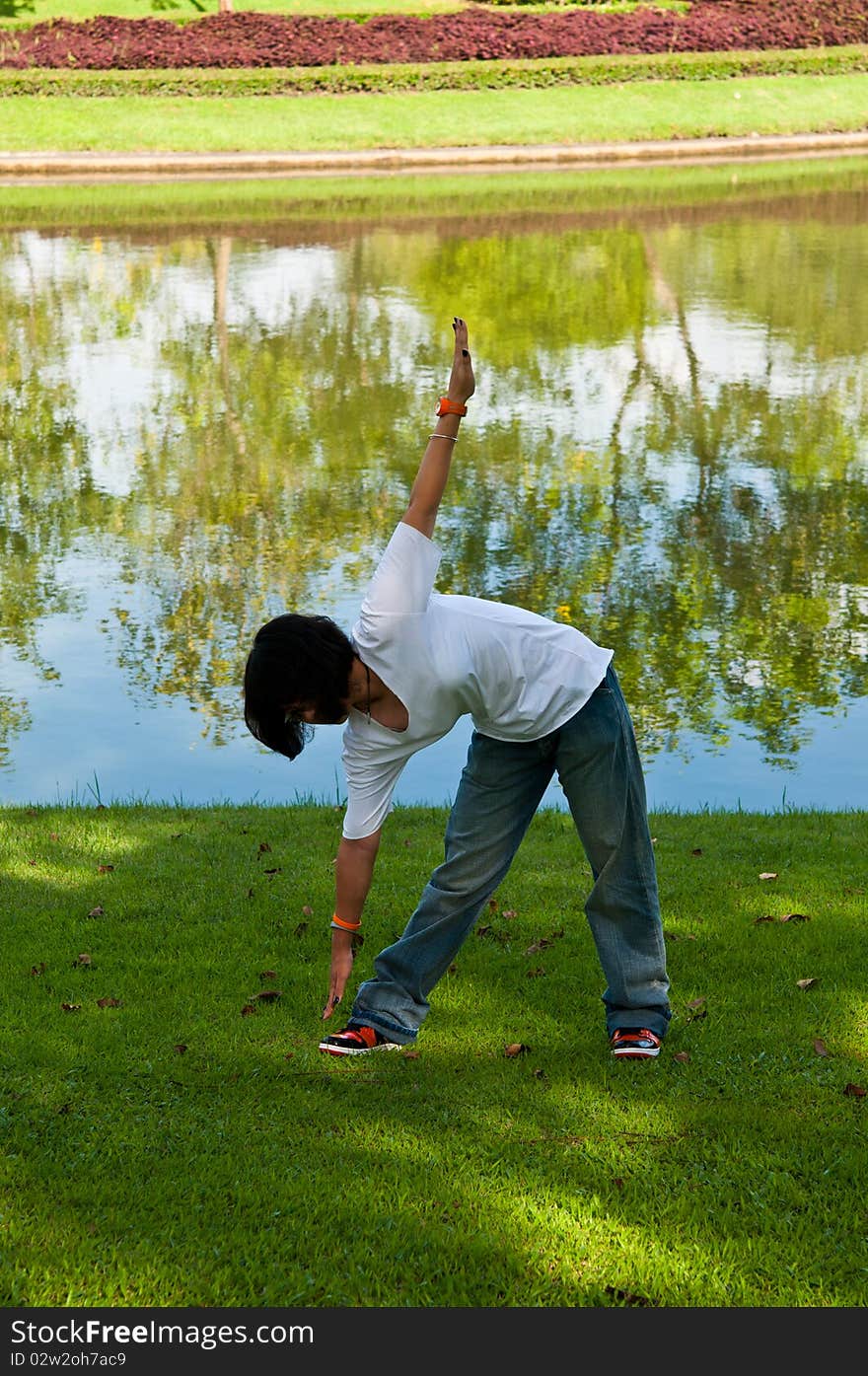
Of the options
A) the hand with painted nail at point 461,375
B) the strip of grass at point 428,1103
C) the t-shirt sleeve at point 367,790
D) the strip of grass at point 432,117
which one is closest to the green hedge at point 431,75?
the strip of grass at point 432,117

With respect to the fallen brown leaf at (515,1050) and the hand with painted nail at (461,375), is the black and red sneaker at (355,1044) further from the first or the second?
the hand with painted nail at (461,375)

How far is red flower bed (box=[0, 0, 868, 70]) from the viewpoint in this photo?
38.5 meters

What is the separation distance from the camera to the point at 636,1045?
467 cm

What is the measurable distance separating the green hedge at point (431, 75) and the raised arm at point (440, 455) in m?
34.4

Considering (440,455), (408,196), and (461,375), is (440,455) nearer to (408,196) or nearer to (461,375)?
(461,375)

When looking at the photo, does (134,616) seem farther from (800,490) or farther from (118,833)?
(800,490)

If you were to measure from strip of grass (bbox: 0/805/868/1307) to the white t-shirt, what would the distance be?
2.86ft

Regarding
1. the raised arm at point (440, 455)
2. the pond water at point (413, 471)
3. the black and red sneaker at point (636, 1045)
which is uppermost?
the raised arm at point (440, 455)

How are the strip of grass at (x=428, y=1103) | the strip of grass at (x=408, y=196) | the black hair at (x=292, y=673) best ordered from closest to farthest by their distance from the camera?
the strip of grass at (x=428, y=1103), the black hair at (x=292, y=673), the strip of grass at (x=408, y=196)

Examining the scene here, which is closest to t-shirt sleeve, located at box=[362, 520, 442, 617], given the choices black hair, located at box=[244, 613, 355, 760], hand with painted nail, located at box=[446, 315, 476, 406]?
black hair, located at box=[244, 613, 355, 760]

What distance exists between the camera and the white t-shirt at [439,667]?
161 inches

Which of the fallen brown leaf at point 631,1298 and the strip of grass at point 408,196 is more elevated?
the fallen brown leaf at point 631,1298

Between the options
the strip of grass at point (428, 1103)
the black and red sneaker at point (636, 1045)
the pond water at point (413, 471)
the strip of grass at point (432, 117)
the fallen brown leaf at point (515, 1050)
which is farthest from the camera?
the strip of grass at point (432, 117)

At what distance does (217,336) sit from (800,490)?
8692 millimetres
